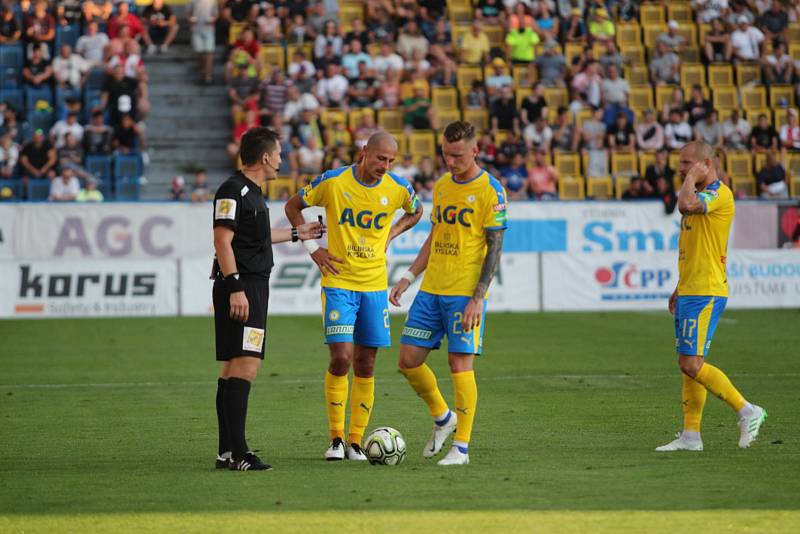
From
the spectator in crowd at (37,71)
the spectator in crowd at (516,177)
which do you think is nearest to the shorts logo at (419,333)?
the spectator in crowd at (516,177)

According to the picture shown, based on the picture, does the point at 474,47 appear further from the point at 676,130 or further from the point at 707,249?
the point at 707,249

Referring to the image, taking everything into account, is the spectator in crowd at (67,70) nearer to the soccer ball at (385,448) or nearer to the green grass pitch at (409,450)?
the green grass pitch at (409,450)

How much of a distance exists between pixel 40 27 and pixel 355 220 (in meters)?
21.9

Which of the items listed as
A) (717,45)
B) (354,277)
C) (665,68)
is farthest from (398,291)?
(717,45)

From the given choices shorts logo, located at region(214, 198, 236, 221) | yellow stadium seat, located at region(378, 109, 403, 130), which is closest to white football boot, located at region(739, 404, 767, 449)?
shorts logo, located at region(214, 198, 236, 221)

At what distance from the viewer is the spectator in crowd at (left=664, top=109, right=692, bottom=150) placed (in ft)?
98.8

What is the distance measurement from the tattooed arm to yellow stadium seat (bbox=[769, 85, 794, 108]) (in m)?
24.7

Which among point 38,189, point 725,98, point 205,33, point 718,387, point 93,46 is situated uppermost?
point 205,33

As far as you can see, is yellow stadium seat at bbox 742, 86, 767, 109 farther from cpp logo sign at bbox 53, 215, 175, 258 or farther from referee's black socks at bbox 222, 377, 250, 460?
referee's black socks at bbox 222, 377, 250, 460

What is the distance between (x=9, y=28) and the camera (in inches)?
1169

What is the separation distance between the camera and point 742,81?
32.8 meters

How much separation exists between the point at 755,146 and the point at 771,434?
825 inches

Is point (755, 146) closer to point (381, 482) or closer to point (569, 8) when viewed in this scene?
point (569, 8)

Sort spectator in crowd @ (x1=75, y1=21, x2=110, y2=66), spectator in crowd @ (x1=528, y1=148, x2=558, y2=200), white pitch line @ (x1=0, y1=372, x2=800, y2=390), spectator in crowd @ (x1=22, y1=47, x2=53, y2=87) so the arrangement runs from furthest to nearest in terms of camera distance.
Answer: spectator in crowd @ (x1=75, y1=21, x2=110, y2=66), spectator in crowd @ (x1=22, y1=47, x2=53, y2=87), spectator in crowd @ (x1=528, y1=148, x2=558, y2=200), white pitch line @ (x1=0, y1=372, x2=800, y2=390)
